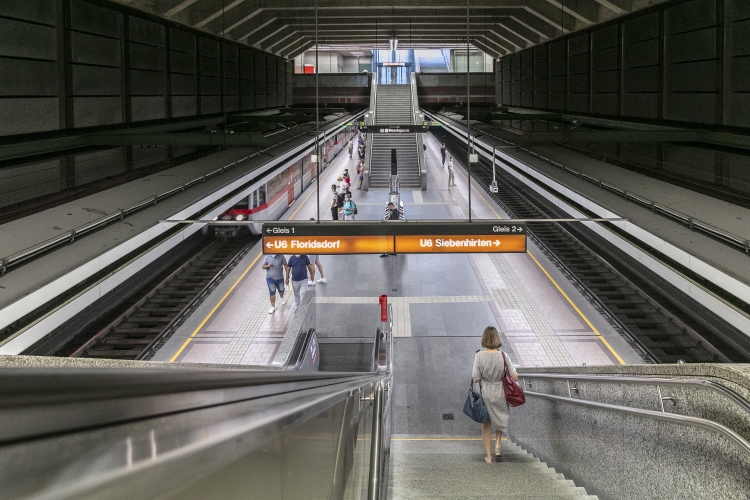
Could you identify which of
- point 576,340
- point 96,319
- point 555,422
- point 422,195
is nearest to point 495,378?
point 555,422

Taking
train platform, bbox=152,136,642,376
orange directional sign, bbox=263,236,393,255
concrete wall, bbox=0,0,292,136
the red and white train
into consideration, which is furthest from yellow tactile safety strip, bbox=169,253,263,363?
concrete wall, bbox=0,0,292,136

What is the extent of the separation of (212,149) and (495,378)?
17.9m

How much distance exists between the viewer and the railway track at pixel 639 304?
376 inches

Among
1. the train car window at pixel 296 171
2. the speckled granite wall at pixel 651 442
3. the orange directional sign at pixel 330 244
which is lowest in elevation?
the speckled granite wall at pixel 651 442

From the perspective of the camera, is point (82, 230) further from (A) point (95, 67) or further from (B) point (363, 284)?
(B) point (363, 284)

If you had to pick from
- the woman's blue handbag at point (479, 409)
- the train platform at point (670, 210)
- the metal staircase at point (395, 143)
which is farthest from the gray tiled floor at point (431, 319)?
the metal staircase at point (395, 143)

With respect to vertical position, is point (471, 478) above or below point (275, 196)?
below

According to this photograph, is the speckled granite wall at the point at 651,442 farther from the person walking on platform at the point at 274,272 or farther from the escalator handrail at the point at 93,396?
the person walking on platform at the point at 274,272

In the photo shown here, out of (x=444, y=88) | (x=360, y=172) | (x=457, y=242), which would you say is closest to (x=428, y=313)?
(x=457, y=242)

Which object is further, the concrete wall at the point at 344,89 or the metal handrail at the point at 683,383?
the concrete wall at the point at 344,89

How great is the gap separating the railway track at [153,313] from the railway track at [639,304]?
7.94m

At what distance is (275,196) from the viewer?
16312 millimetres

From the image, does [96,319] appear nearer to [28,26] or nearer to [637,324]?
[28,26]

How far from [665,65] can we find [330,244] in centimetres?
1023
